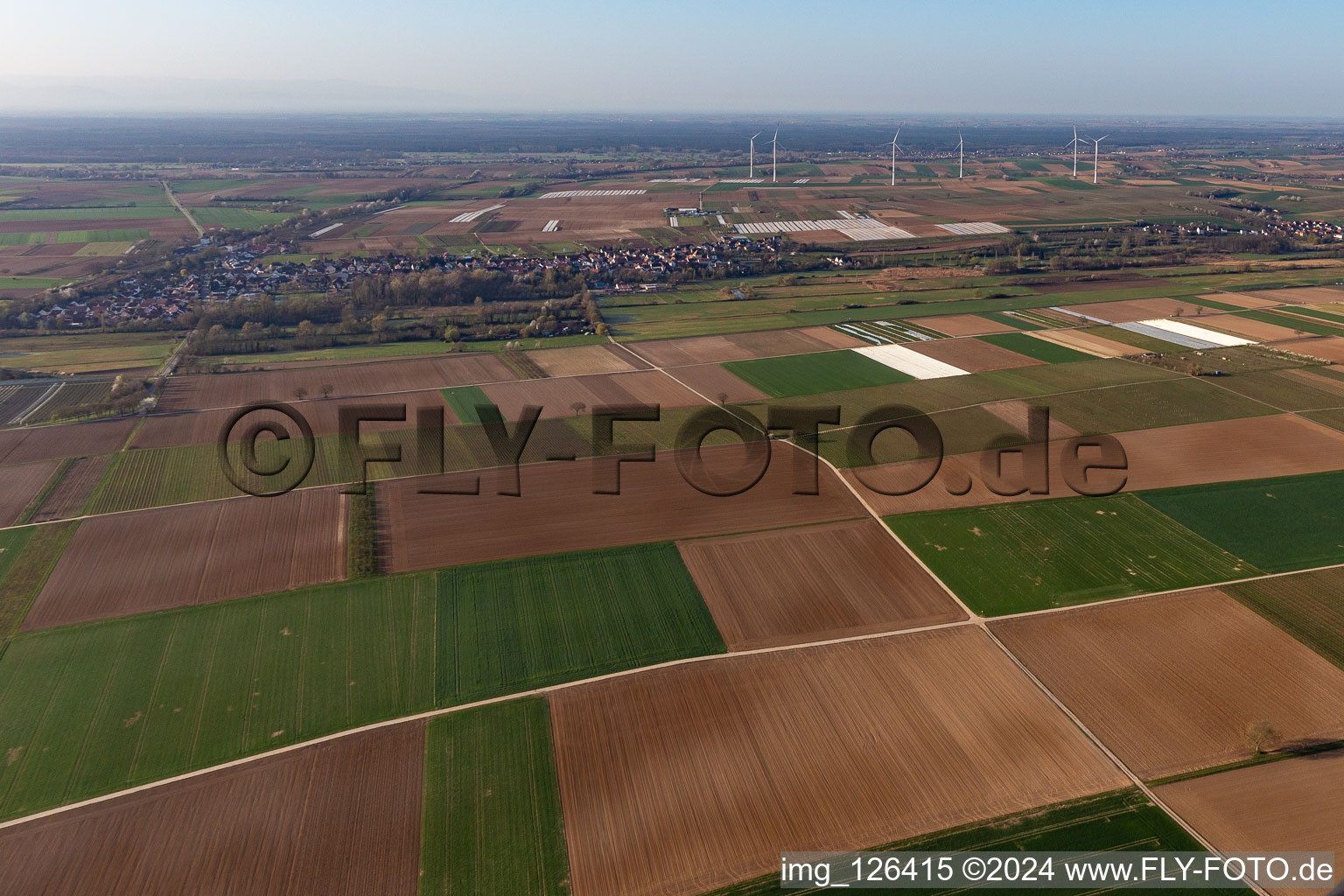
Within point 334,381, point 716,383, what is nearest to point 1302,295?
point 716,383

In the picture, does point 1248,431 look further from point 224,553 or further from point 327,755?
point 224,553

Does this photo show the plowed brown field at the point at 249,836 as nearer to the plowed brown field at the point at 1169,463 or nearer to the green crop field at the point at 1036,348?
the plowed brown field at the point at 1169,463

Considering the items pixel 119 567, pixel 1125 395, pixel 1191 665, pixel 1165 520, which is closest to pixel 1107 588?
pixel 1191 665

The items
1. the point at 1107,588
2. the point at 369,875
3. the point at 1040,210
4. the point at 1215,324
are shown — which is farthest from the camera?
the point at 1040,210

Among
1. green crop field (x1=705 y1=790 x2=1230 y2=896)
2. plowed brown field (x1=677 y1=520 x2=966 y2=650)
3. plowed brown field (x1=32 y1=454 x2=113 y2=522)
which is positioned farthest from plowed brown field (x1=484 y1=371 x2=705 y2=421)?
green crop field (x1=705 y1=790 x2=1230 y2=896)

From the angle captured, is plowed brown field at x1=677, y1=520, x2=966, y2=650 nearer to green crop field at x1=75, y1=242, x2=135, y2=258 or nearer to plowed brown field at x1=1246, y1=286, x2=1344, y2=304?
plowed brown field at x1=1246, y1=286, x2=1344, y2=304

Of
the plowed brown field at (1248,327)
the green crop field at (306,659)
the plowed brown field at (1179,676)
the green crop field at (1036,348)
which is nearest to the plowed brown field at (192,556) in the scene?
the green crop field at (306,659)
